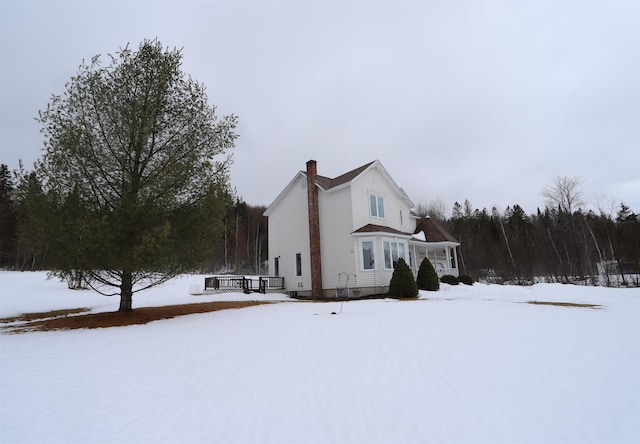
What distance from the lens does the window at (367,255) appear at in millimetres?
19312

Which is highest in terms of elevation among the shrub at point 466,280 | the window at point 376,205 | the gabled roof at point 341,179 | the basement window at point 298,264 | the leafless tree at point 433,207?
the leafless tree at point 433,207

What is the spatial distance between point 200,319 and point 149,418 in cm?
778

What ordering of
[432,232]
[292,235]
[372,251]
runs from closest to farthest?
1. [372,251]
2. [292,235]
3. [432,232]

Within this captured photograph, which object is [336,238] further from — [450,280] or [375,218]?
[450,280]

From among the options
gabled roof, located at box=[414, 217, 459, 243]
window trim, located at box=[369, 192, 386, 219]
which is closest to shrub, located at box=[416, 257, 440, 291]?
window trim, located at box=[369, 192, 386, 219]

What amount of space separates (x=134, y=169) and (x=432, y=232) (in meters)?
21.4

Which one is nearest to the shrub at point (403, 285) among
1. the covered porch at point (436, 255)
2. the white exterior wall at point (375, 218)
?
the white exterior wall at point (375, 218)

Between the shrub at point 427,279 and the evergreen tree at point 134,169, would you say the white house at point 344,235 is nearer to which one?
the shrub at point 427,279

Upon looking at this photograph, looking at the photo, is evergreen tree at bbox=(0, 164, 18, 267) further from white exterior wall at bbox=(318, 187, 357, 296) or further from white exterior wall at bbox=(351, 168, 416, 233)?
white exterior wall at bbox=(351, 168, 416, 233)

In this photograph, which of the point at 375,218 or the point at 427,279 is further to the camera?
the point at 375,218

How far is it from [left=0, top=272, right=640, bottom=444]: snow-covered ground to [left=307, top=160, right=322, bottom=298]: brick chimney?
10.3m

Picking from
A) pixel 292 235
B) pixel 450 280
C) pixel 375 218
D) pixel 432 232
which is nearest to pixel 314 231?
pixel 292 235

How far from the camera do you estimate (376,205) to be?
70.6 ft

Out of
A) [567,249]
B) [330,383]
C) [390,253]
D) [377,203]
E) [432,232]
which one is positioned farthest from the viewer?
[567,249]
